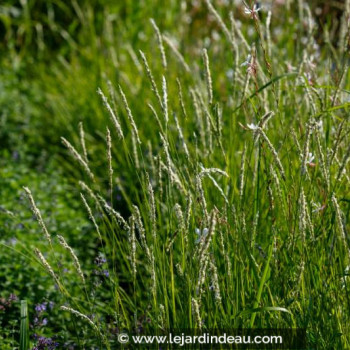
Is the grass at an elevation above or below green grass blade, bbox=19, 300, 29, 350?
above

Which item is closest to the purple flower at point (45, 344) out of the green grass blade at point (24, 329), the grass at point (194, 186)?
the grass at point (194, 186)

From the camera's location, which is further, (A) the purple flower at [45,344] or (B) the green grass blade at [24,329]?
(A) the purple flower at [45,344]

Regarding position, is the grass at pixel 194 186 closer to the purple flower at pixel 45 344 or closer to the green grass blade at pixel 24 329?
the purple flower at pixel 45 344

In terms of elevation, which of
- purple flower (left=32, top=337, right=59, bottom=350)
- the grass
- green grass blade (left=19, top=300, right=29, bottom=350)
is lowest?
purple flower (left=32, top=337, right=59, bottom=350)

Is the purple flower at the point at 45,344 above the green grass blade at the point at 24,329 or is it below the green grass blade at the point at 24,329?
below

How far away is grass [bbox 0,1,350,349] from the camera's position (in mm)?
1859

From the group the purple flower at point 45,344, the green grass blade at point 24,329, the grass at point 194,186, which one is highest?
the grass at point 194,186

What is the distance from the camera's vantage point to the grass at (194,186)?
1.86 m

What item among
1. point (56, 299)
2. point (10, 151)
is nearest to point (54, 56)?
point (10, 151)

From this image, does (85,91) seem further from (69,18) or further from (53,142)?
(69,18)

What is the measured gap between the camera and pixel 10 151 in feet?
15.3

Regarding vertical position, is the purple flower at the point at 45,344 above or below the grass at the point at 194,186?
below

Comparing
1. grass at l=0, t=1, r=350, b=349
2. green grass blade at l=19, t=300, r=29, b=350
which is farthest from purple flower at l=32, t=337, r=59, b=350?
green grass blade at l=19, t=300, r=29, b=350

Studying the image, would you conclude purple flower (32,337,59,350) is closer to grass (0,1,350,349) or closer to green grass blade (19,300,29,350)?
grass (0,1,350,349)
